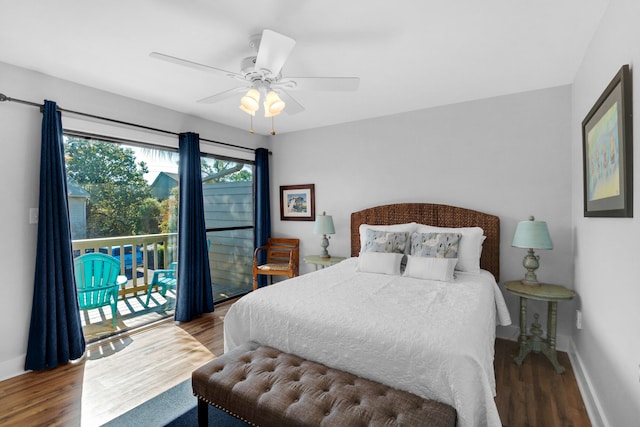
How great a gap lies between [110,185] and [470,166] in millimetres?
3881

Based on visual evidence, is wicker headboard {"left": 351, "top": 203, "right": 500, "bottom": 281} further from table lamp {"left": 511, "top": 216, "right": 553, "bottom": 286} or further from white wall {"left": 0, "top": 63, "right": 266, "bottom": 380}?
white wall {"left": 0, "top": 63, "right": 266, "bottom": 380}

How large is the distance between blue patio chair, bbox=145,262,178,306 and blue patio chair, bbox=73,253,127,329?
488mm

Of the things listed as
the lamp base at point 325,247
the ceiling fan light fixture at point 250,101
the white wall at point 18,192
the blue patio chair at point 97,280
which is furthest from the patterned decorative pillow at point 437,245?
the white wall at point 18,192

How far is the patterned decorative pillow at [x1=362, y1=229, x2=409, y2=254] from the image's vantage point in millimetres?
3229

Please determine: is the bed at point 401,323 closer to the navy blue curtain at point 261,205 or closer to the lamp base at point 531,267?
the lamp base at point 531,267

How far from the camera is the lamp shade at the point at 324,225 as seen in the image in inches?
160

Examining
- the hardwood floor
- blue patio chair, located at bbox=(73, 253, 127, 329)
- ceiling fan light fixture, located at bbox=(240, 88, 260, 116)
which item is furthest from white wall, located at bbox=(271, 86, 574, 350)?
blue patio chair, located at bbox=(73, 253, 127, 329)

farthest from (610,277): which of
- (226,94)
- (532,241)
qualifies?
(226,94)

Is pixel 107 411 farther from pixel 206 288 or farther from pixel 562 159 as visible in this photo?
pixel 562 159

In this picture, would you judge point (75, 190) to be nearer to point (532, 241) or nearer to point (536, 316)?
point (532, 241)

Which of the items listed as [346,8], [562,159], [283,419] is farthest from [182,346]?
[562,159]

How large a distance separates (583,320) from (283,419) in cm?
251

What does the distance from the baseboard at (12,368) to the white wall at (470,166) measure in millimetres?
3152

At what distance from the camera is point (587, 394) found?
6.98 ft
